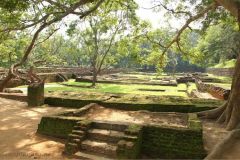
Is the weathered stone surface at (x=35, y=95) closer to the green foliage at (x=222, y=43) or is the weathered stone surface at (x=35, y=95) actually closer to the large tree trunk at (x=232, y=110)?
the large tree trunk at (x=232, y=110)

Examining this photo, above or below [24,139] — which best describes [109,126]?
above

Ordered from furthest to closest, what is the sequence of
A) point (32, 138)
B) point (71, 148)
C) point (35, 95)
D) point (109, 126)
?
1. point (35, 95)
2. point (32, 138)
3. point (109, 126)
4. point (71, 148)

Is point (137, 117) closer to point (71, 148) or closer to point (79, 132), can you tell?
point (79, 132)

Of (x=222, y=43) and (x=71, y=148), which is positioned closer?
(x=71, y=148)

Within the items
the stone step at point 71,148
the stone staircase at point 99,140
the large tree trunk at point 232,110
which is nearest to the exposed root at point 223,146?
the large tree trunk at point 232,110

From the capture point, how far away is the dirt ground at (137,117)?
30.4 feet

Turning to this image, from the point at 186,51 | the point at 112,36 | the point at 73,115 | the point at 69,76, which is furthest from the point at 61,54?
the point at 73,115

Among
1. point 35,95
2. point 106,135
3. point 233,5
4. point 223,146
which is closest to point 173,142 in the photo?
point 223,146

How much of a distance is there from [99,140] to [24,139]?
97.7 inches

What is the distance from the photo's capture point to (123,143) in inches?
272

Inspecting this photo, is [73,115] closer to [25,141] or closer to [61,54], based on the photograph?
[25,141]

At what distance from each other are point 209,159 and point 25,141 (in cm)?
534

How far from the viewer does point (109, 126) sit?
8047mm

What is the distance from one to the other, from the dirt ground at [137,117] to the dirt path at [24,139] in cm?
203
